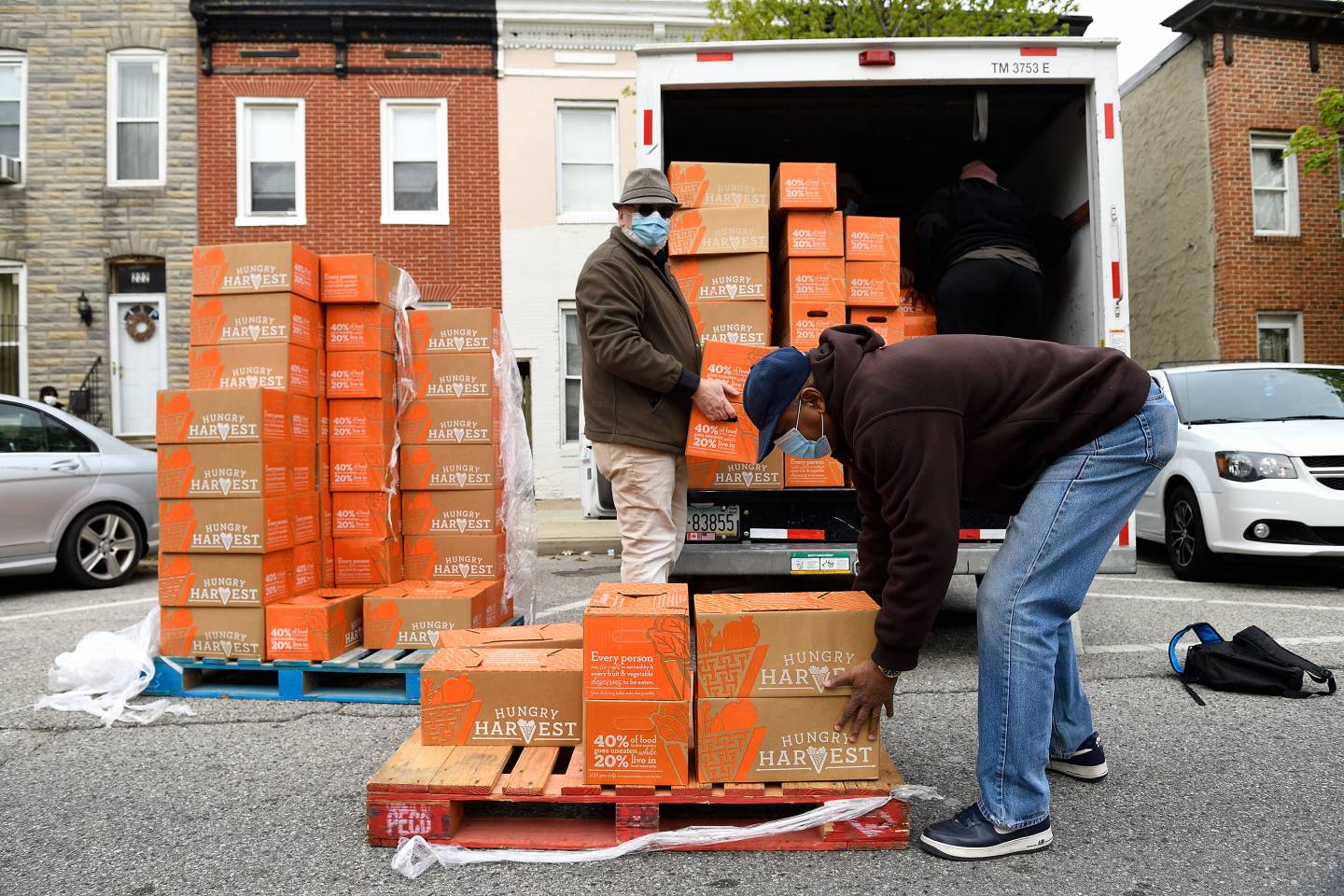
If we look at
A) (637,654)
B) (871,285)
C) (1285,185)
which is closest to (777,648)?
(637,654)

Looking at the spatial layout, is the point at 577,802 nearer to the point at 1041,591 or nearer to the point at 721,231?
the point at 1041,591

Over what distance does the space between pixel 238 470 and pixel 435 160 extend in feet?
36.8

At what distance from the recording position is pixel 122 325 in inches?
560

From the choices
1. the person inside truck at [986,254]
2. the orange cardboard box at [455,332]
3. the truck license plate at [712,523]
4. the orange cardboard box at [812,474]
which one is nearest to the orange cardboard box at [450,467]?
the orange cardboard box at [455,332]

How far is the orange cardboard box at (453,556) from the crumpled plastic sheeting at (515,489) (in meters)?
0.15

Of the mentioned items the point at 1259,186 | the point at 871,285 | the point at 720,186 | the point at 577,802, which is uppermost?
the point at 1259,186

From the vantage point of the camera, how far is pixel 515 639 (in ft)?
11.4

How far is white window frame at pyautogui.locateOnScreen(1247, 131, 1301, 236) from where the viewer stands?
599 inches

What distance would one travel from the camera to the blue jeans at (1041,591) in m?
2.52

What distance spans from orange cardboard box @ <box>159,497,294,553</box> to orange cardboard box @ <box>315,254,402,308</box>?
1089mm

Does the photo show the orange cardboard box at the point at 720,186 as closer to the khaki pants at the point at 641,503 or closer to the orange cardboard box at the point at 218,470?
the khaki pants at the point at 641,503

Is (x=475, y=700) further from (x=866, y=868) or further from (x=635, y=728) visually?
(x=866, y=868)

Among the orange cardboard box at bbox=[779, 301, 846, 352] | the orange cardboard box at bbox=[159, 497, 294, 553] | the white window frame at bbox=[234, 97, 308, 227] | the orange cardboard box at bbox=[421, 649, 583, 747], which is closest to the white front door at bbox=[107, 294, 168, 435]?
the white window frame at bbox=[234, 97, 308, 227]

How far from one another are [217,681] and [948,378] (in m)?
3.78
